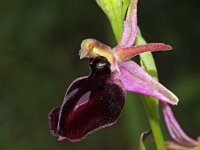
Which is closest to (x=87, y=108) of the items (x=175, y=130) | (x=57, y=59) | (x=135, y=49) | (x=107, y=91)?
(x=107, y=91)

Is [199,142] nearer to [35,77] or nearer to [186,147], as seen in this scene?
[186,147]

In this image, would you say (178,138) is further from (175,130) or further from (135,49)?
(135,49)

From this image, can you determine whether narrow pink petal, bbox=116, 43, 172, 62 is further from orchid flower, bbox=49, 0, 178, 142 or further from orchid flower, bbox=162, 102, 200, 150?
orchid flower, bbox=162, 102, 200, 150

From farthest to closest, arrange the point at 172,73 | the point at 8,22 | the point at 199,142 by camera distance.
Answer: the point at 172,73, the point at 8,22, the point at 199,142

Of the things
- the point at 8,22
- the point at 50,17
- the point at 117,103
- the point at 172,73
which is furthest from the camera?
the point at 172,73

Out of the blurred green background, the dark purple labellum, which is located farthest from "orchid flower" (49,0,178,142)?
the blurred green background

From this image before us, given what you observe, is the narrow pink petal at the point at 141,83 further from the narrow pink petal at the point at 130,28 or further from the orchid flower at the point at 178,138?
the orchid flower at the point at 178,138

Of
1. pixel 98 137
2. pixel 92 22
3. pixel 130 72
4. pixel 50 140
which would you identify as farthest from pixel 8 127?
pixel 130 72

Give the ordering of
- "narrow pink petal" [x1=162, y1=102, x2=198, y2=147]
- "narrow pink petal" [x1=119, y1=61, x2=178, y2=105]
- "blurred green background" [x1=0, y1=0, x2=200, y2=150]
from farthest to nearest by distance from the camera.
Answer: "blurred green background" [x1=0, y1=0, x2=200, y2=150] < "narrow pink petal" [x1=162, y1=102, x2=198, y2=147] < "narrow pink petal" [x1=119, y1=61, x2=178, y2=105]
